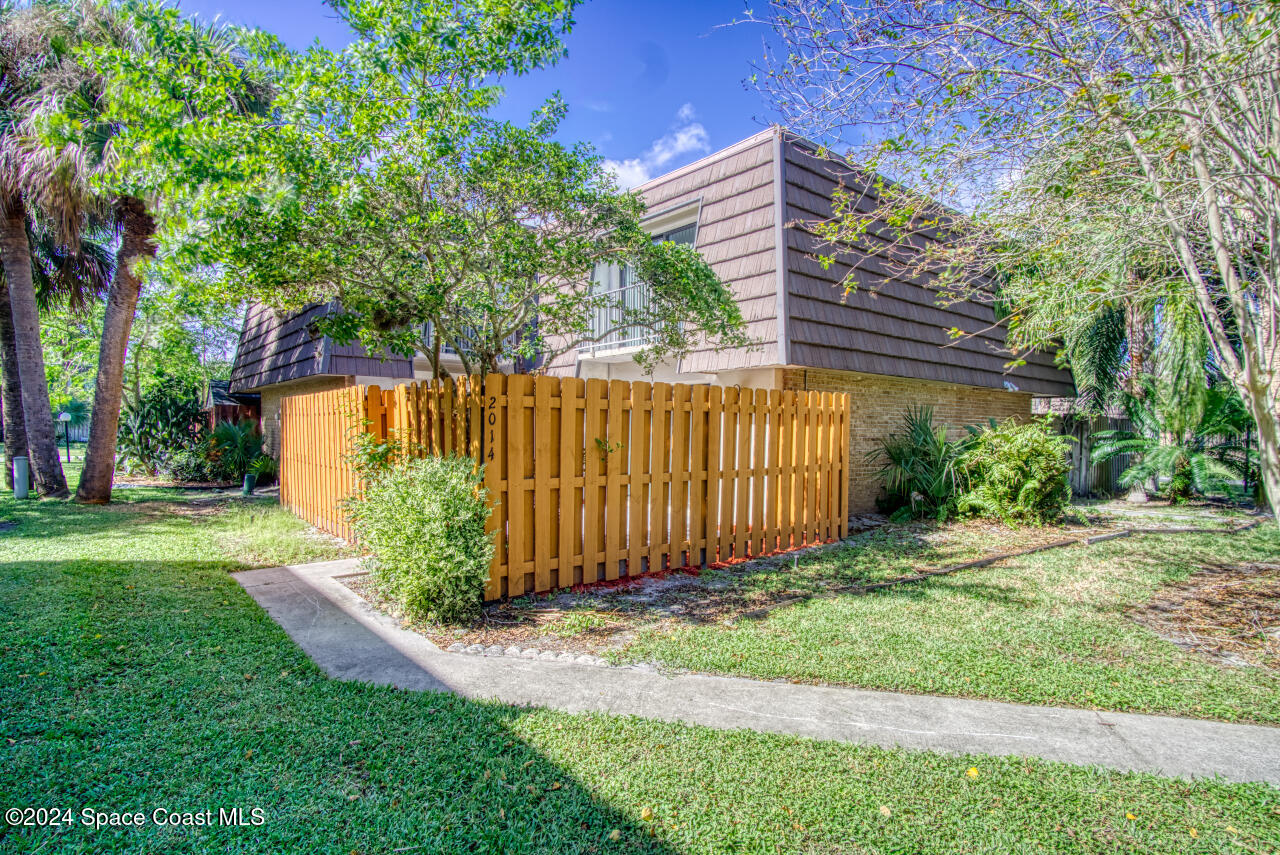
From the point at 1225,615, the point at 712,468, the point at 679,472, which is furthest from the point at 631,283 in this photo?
the point at 1225,615

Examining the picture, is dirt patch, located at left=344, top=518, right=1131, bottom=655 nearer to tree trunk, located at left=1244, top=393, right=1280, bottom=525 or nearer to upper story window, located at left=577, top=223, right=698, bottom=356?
tree trunk, located at left=1244, top=393, right=1280, bottom=525

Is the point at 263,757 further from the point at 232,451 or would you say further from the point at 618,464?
the point at 232,451

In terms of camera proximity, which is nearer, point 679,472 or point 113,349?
point 679,472

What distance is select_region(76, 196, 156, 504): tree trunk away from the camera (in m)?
10.2

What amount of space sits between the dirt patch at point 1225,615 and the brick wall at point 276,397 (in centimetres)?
1335

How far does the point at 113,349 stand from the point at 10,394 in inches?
134

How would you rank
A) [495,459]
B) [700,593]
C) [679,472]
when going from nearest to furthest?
[495,459], [700,593], [679,472]

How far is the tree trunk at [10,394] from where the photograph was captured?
36.9ft

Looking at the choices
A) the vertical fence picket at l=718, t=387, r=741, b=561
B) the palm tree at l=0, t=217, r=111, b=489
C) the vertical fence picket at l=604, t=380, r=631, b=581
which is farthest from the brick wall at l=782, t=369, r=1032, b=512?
the palm tree at l=0, t=217, r=111, b=489

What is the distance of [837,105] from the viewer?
16.4ft

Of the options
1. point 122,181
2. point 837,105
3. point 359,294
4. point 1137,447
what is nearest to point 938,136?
point 837,105

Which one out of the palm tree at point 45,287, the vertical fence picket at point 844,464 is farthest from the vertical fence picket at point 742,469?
the palm tree at point 45,287

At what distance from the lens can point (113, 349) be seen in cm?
1025

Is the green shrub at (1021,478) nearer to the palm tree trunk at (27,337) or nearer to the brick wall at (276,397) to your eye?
the brick wall at (276,397)
